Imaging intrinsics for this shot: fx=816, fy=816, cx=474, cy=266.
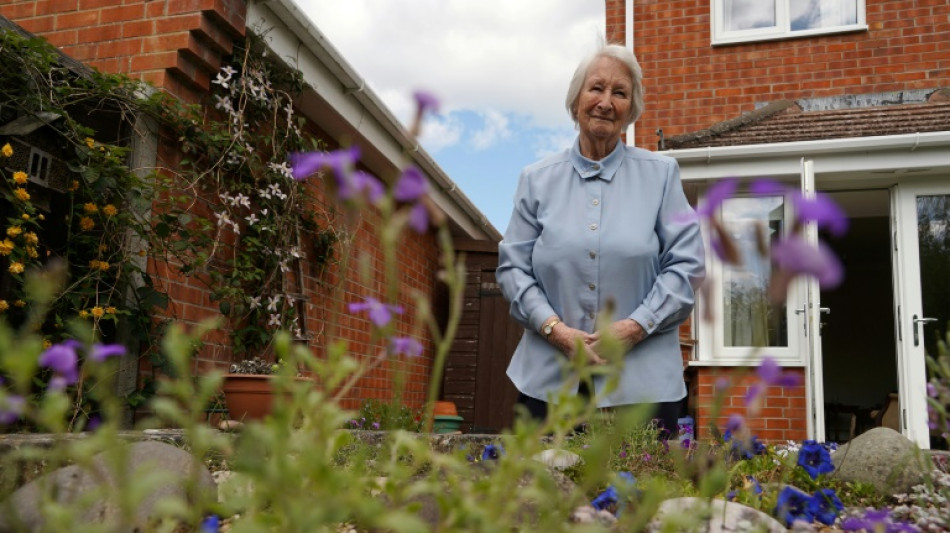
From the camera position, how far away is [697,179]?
632 cm

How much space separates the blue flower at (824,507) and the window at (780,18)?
6600 millimetres

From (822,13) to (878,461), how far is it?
6.12 meters

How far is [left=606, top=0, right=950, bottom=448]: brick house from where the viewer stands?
5824mm

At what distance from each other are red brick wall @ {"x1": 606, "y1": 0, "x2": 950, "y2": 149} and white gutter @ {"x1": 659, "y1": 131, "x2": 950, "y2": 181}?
1.56 metres

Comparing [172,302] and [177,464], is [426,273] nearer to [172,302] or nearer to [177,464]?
[172,302]

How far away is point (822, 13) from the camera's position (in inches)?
303

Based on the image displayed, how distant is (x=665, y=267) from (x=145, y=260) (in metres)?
2.49

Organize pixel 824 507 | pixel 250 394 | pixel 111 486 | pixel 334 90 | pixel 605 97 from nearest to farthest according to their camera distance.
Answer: pixel 111 486 < pixel 824 507 < pixel 605 97 < pixel 250 394 < pixel 334 90

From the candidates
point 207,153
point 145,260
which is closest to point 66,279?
point 145,260

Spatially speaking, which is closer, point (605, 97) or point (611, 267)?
point (611, 267)

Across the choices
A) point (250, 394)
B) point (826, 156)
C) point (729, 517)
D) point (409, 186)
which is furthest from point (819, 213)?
point (826, 156)

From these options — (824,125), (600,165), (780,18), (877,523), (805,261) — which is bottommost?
(877,523)

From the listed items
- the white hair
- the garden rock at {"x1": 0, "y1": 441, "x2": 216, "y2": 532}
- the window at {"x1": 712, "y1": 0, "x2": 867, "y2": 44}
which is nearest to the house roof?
the window at {"x1": 712, "y1": 0, "x2": 867, "y2": 44}

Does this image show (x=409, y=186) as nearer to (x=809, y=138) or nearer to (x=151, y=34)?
(x=151, y=34)
